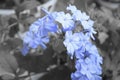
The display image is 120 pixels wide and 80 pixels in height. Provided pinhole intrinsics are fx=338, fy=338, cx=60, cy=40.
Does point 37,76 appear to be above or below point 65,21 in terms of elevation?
below

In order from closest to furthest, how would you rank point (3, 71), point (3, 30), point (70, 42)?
point (70, 42) → point (3, 71) → point (3, 30)

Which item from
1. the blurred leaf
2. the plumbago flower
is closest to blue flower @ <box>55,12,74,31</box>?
the plumbago flower

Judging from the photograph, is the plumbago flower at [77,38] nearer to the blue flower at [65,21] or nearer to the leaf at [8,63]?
the blue flower at [65,21]

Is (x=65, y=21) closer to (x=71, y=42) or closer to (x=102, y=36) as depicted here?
(x=71, y=42)

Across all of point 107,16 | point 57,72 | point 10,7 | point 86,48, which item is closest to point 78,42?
point 86,48

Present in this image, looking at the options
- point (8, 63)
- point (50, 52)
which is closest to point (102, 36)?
point (50, 52)

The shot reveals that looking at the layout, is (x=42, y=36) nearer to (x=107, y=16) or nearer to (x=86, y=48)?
(x=86, y=48)

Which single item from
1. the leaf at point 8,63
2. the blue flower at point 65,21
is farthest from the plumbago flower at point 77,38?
the leaf at point 8,63
